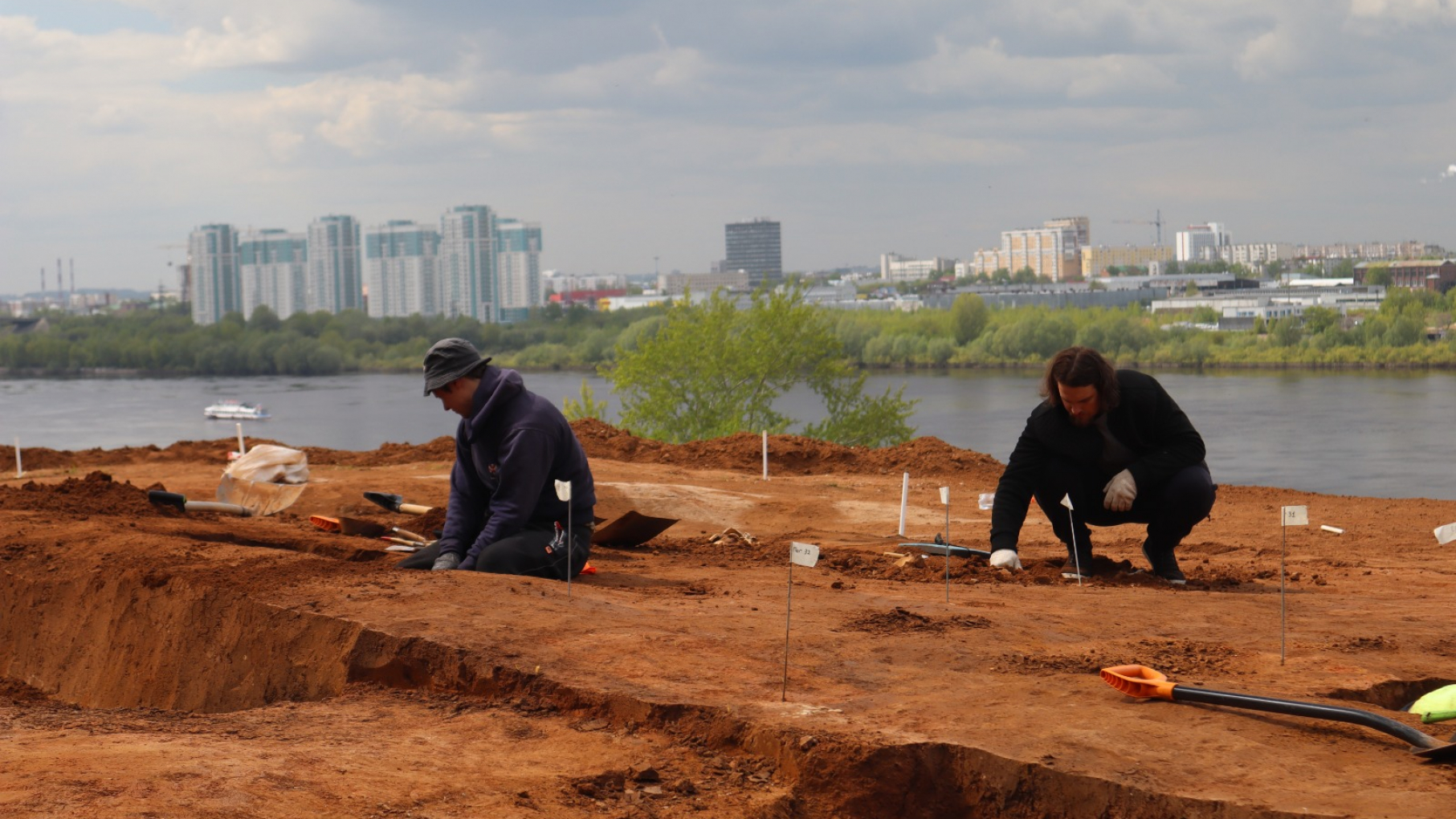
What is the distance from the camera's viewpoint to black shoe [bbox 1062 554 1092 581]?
290 inches

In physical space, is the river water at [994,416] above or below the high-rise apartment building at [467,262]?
below

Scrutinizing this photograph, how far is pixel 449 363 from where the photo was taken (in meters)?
6.43

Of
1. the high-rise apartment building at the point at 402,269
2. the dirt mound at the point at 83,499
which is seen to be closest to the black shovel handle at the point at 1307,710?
the dirt mound at the point at 83,499

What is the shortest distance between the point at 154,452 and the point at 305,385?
241 ft

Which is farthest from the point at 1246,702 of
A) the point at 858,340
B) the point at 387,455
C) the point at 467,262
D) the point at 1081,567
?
the point at 467,262

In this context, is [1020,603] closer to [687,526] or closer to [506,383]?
[506,383]

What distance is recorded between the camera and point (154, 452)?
62.2 feet

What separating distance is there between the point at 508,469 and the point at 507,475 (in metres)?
0.03

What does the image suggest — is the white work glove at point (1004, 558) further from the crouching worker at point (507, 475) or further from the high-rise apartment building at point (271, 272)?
the high-rise apartment building at point (271, 272)

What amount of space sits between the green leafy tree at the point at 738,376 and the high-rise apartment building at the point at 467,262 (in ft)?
480

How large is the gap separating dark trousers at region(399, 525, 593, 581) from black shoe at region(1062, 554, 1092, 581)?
8.88ft

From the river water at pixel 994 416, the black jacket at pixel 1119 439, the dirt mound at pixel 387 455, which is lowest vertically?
the river water at pixel 994 416

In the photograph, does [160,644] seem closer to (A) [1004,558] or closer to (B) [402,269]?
(A) [1004,558]

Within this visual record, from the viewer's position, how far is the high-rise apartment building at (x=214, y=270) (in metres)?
187
